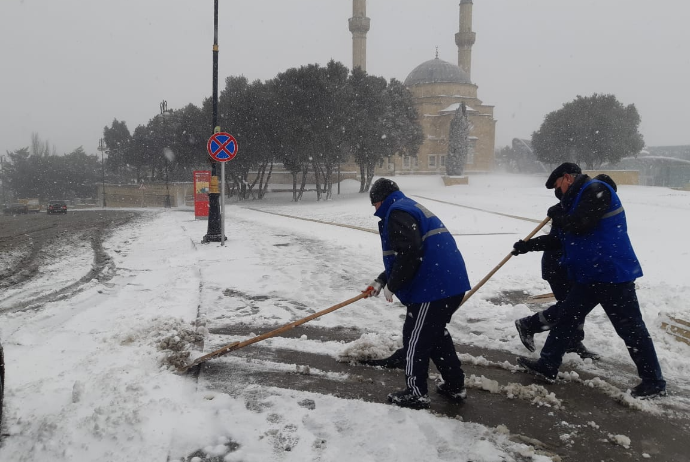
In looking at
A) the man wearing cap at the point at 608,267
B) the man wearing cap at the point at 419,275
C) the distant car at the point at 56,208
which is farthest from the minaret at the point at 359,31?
the man wearing cap at the point at 419,275

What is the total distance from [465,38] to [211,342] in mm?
72373

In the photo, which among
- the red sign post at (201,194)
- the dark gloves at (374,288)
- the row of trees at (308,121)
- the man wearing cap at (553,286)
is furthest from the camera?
the row of trees at (308,121)

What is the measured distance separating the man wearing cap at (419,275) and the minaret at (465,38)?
70.8 m

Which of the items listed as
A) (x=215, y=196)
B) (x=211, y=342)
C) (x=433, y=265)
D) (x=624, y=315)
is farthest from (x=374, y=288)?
(x=215, y=196)

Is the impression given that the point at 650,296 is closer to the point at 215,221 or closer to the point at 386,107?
the point at 215,221

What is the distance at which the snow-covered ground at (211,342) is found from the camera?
3053 mm

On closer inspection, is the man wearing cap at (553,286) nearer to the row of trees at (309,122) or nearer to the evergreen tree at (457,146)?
the row of trees at (309,122)

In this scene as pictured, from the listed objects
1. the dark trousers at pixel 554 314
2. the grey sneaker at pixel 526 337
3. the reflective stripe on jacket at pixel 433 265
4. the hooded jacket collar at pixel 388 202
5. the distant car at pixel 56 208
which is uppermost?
the hooded jacket collar at pixel 388 202

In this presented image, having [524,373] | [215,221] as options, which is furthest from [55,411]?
[215,221]

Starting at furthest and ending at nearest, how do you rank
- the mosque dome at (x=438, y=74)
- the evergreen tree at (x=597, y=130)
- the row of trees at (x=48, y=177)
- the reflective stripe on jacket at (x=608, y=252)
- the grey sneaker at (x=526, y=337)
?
the row of trees at (x=48, y=177)
the mosque dome at (x=438, y=74)
the evergreen tree at (x=597, y=130)
the grey sneaker at (x=526, y=337)
the reflective stripe on jacket at (x=608, y=252)

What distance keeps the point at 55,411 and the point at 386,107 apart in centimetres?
3444

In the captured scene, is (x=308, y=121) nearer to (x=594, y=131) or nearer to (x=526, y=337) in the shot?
(x=526, y=337)

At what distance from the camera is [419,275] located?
11.4 feet

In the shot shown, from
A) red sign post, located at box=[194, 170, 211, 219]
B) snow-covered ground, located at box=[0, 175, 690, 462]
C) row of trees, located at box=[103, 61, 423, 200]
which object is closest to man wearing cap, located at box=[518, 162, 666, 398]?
snow-covered ground, located at box=[0, 175, 690, 462]
